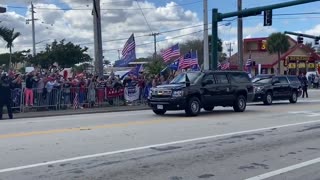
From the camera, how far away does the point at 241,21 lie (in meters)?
38.8

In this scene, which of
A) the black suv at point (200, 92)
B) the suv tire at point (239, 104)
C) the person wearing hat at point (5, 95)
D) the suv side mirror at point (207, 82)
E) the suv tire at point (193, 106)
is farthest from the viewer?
the suv tire at point (239, 104)

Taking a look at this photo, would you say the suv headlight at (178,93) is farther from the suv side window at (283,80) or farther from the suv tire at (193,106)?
the suv side window at (283,80)

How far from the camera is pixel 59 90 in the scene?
23578 millimetres

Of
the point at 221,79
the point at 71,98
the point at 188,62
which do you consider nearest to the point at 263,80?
the point at 188,62

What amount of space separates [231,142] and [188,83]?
746 cm

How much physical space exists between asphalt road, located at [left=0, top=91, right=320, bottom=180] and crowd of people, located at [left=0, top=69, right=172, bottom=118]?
570cm

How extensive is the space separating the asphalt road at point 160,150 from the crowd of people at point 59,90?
18.7 feet

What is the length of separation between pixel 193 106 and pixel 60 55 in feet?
187

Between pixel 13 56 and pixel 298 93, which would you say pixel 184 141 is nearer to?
pixel 298 93

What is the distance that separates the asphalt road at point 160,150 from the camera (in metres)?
8.62

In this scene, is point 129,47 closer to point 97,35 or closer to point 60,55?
point 97,35

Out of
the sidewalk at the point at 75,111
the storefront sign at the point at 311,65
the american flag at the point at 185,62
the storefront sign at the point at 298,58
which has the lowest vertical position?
the sidewalk at the point at 75,111

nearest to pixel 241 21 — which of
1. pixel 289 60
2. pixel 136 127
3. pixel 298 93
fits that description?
pixel 298 93

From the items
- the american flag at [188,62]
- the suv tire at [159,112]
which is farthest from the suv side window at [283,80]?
the suv tire at [159,112]
